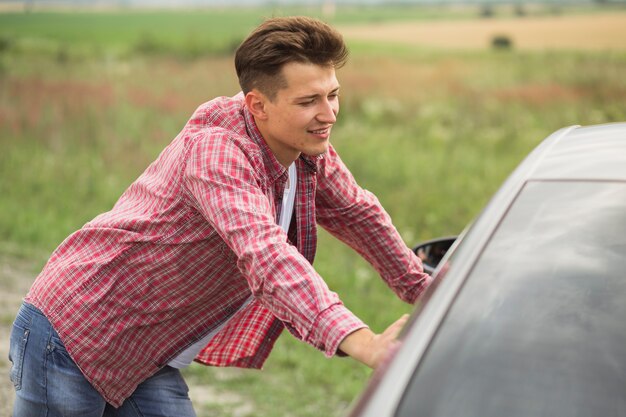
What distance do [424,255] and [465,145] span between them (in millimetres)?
8636

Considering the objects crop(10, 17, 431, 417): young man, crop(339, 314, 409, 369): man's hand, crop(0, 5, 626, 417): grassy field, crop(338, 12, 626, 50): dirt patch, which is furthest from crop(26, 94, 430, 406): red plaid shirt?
crop(338, 12, 626, 50): dirt patch

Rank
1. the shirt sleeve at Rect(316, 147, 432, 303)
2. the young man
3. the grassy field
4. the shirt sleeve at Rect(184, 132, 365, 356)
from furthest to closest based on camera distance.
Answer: the grassy field → the shirt sleeve at Rect(316, 147, 432, 303) → the young man → the shirt sleeve at Rect(184, 132, 365, 356)

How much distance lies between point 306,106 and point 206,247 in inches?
17.4

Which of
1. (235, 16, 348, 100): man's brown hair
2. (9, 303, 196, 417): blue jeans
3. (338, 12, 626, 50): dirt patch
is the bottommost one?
(338, 12, 626, 50): dirt patch

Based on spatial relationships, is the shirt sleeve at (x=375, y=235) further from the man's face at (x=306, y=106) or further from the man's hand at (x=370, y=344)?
the man's hand at (x=370, y=344)

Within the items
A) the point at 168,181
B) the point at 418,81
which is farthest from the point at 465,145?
the point at 168,181

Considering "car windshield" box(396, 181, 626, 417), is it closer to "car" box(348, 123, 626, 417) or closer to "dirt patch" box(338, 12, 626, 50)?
"car" box(348, 123, 626, 417)

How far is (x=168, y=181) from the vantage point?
2.33m

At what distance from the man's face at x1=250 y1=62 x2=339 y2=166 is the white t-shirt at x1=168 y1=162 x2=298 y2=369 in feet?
0.64

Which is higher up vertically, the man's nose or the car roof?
the man's nose

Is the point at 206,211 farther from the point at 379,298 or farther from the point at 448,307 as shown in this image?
the point at 379,298

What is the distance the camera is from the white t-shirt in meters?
2.44

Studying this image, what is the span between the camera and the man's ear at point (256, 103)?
227 centimetres

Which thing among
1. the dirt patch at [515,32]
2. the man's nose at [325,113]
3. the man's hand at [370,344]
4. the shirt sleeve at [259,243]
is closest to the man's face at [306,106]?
the man's nose at [325,113]
